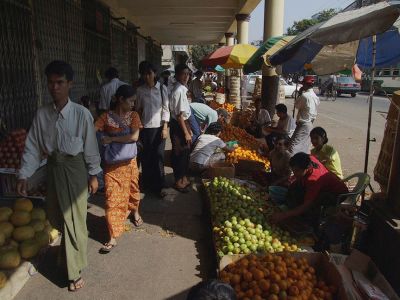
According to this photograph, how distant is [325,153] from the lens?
15.3ft

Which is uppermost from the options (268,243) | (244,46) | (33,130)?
(244,46)

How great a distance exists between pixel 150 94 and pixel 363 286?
3345mm

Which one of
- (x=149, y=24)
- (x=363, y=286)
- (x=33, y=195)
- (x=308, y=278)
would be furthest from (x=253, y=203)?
(x=149, y=24)

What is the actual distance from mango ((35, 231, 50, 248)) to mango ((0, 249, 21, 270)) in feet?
0.94

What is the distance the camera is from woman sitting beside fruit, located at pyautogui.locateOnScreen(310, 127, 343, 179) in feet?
15.0

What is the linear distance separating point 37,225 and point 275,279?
2307 millimetres

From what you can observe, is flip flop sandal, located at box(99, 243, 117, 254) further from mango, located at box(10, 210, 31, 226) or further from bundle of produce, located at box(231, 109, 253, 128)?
bundle of produce, located at box(231, 109, 253, 128)

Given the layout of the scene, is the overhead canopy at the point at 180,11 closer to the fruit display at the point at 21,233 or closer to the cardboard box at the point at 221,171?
the cardboard box at the point at 221,171

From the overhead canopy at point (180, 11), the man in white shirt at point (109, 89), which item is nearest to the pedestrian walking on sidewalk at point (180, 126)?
the man in white shirt at point (109, 89)

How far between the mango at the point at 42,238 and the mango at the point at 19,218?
163 mm

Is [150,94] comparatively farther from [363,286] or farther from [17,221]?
[363,286]

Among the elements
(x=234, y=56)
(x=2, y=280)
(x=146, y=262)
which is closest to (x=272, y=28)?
(x=234, y=56)

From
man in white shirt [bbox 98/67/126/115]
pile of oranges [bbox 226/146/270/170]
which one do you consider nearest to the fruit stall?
man in white shirt [bbox 98/67/126/115]

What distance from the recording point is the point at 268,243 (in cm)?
350
